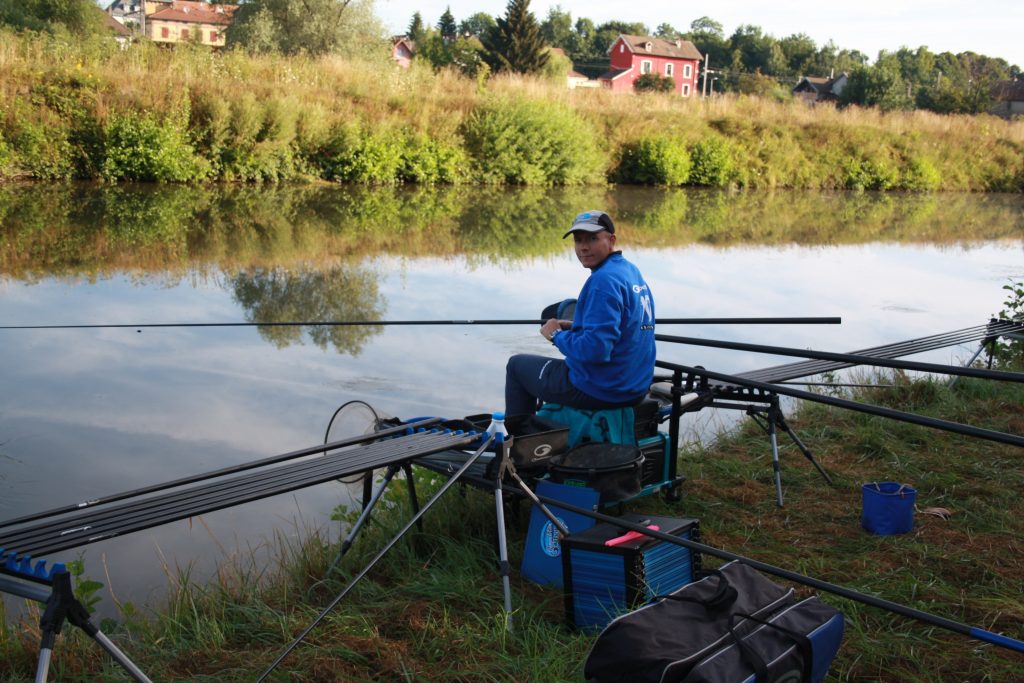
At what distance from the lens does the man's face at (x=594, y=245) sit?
4.10 m

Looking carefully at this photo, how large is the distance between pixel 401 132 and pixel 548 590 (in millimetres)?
17497

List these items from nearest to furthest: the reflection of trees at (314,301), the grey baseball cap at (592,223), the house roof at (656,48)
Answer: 1. the grey baseball cap at (592,223)
2. the reflection of trees at (314,301)
3. the house roof at (656,48)

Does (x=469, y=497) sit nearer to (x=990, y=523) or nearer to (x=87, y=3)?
(x=990, y=523)

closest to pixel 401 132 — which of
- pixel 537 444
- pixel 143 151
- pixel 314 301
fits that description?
pixel 143 151

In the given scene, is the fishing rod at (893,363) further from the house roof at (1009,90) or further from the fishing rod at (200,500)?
the house roof at (1009,90)

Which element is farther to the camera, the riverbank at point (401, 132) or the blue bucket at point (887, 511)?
the riverbank at point (401, 132)

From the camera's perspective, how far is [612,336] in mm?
3930

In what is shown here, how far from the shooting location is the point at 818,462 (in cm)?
486

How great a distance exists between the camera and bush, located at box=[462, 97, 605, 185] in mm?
→ 21125

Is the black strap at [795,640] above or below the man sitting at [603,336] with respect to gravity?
below

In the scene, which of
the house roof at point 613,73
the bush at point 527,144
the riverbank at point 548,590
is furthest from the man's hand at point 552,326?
the house roof at point 613,73

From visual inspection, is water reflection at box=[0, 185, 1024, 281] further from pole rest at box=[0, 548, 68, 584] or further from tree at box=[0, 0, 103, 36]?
tree at box=[0, 0, 103, 36]

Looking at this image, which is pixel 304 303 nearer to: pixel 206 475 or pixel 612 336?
pixel 612 336

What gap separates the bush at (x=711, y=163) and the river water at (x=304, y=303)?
5.36 metres
